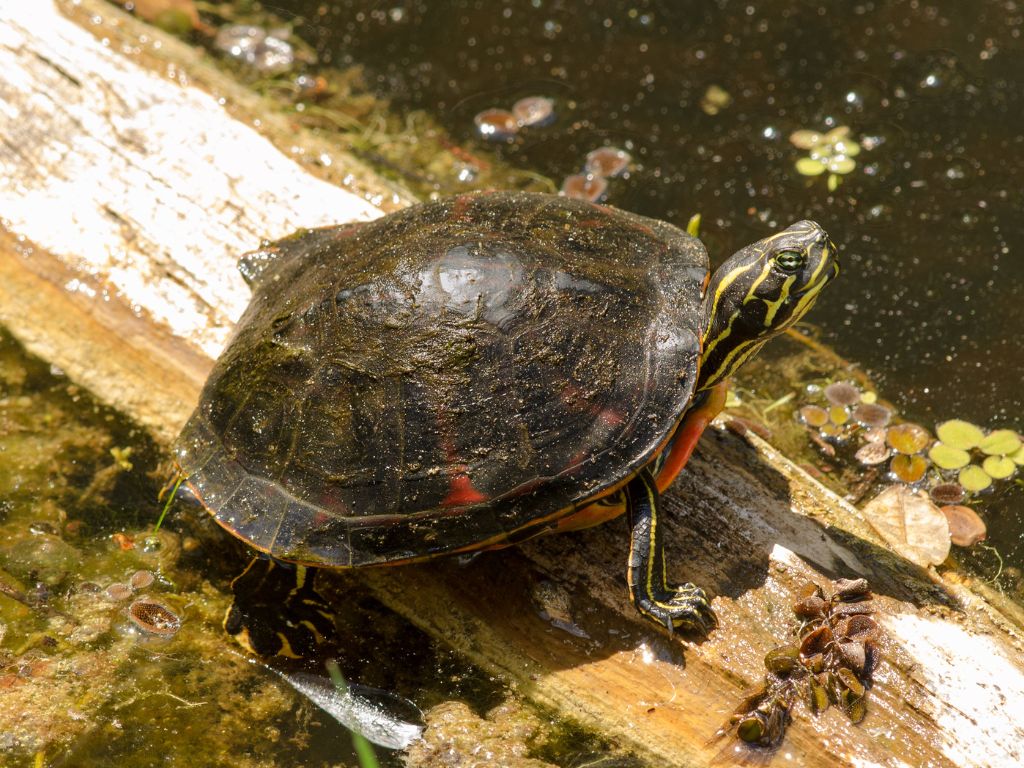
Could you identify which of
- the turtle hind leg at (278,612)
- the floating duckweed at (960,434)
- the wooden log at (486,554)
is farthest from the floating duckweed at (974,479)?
the turtle hind leg at (278,612)

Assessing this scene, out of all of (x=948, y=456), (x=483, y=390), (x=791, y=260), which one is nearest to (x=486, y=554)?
(x=483, y=390)

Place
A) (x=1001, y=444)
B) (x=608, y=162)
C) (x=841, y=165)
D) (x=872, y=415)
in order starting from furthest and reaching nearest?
(x=608, y=162) < (x=841, y=165) < (x=872, y=415) < (x=1001, y=444)

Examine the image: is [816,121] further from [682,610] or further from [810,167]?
[682,610]

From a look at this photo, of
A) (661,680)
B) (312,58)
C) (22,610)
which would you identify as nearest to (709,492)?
(661,680)

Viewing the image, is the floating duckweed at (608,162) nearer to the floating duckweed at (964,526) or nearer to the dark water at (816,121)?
the dark water at (816,121)

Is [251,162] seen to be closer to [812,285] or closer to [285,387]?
[285,387]

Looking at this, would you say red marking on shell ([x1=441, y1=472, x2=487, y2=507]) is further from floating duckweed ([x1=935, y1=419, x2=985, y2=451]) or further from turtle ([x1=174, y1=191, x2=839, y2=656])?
floating duckweed ([x1=935, y1=419, x2=985, y2=451])
